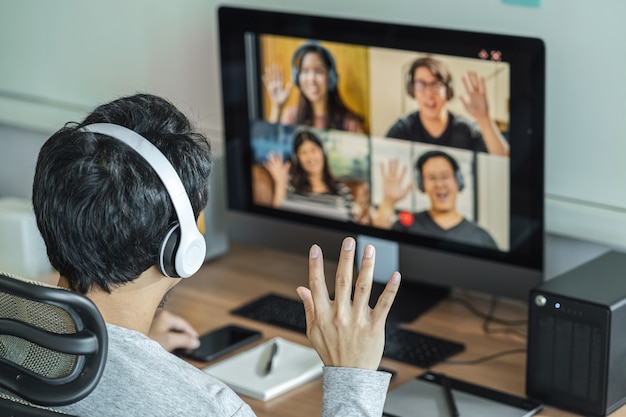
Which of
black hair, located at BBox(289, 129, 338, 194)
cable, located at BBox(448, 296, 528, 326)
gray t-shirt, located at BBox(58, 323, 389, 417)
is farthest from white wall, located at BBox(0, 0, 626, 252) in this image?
gray t-shirt, located at BBox(58, 323, 389, 417)

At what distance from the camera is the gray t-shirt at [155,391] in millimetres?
1239

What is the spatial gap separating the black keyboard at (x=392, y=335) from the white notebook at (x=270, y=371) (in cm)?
10

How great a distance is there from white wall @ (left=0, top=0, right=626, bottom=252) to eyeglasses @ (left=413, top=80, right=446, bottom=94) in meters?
0.23

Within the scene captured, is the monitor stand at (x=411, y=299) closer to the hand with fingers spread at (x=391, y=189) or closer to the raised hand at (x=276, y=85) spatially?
the hand with fingers spread at (x=391, y=189)

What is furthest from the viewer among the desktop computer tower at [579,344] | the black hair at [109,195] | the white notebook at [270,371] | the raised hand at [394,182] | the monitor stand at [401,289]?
the monitor stand at [401,289]

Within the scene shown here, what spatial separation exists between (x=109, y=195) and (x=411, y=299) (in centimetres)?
105

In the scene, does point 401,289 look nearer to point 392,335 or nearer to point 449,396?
point 392,335

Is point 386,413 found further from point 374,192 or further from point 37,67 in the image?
point 37,67

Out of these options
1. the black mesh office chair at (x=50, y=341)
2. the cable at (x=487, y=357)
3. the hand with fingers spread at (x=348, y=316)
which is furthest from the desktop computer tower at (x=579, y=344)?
the black mesh office chair at (x=50, y=341)

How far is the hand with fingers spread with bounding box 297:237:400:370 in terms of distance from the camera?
1.34 metres

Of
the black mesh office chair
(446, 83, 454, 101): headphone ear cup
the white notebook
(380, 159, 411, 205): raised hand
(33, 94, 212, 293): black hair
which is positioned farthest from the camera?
(380, 159, 411, 205): raised hand

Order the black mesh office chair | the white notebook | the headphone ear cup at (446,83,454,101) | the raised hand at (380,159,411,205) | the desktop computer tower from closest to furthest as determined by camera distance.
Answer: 1. the black mesh office chair
2. the desktop computer tower
3. the white notebook
4. the headphone ear cup at (446,83,454,101)
5. the raised hand at (380,159,411,205)

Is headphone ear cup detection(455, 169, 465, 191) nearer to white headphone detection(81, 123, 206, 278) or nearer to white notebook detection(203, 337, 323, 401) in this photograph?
white notebook detection(203, 337, 323, 401)

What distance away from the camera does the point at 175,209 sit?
1265 mm
